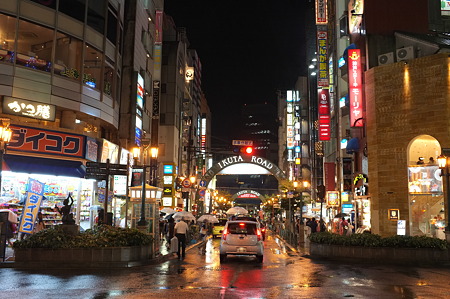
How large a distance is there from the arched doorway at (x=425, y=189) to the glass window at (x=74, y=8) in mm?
20040

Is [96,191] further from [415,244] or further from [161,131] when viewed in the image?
[161,131]

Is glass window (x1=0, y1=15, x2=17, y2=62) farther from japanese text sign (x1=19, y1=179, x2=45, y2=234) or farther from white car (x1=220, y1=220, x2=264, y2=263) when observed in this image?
white car (x1=220, y1=220, x2=264, y2=263)

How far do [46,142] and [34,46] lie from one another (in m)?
5.82

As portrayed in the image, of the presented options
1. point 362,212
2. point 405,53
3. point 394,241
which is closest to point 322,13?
point 405,53

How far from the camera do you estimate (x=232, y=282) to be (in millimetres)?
12617

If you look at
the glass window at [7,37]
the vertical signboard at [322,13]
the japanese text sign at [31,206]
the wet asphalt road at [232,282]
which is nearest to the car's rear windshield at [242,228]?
the wet asphalt road at [232,282]

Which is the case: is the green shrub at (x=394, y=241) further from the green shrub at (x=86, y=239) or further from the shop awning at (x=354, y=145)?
the shop awning at (x=354, y=145)

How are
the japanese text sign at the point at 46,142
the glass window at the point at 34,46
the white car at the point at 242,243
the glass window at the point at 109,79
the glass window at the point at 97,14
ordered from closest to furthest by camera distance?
the white car at the point at 242,243
the japanese text sign at the point at 46,142
the glass window at the point at 34,46
the glass window at the point at 97,14
the glass window at the point at 109,79

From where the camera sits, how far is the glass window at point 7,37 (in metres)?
23.4

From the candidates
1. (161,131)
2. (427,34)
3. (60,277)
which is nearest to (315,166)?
(161,131)

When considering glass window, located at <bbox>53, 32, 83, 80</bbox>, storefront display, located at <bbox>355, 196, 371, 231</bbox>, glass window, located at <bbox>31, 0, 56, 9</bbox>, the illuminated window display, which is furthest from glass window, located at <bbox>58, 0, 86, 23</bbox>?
storefront display, located at <bbox>355, 196, 371, 231</bbox>

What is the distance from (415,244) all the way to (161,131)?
41.4m

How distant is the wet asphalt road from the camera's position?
10516mm

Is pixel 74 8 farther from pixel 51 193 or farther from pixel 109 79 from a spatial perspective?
pixel 51 193
